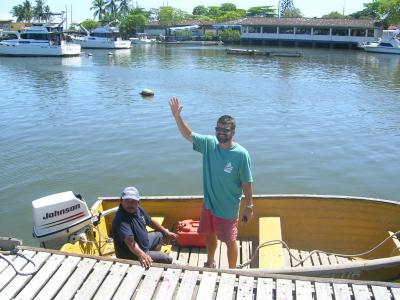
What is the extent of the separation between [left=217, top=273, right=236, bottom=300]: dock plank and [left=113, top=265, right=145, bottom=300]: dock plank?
896mm

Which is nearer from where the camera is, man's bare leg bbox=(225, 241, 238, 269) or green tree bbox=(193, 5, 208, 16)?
man's bare leg bbox=(225, 241, 238, 269)

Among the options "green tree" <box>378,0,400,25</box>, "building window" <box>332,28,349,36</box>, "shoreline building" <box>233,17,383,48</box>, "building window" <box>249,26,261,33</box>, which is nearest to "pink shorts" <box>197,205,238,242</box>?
"shoreline building" <box>233,17,383,48</box>

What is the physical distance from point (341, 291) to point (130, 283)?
224 centimetres

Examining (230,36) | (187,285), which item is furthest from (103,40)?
(187,285)

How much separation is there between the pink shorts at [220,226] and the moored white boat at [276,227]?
30.8 inches

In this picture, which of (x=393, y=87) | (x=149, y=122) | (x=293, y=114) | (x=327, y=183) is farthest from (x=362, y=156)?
(x=393, y=87)

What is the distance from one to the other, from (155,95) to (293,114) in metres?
9.41

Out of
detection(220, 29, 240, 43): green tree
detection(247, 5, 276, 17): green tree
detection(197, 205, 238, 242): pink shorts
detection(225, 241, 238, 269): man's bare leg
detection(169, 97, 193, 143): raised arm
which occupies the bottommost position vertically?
detection(225, 241, 238, 269): man's bare leg

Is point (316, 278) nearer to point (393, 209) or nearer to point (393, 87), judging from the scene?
point (393, 209)

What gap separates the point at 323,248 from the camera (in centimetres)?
760

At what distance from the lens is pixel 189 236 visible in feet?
23.4

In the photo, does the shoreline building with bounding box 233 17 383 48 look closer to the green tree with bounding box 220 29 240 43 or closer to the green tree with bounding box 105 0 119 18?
the green tree with bounding box 220 29 240 43

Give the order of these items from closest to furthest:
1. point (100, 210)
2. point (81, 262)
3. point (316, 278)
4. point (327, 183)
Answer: point (316, 278) < point (81, 262) < point (100, 210) < point (327, 183)

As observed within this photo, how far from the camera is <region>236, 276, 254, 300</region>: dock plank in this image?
4.88 meters
